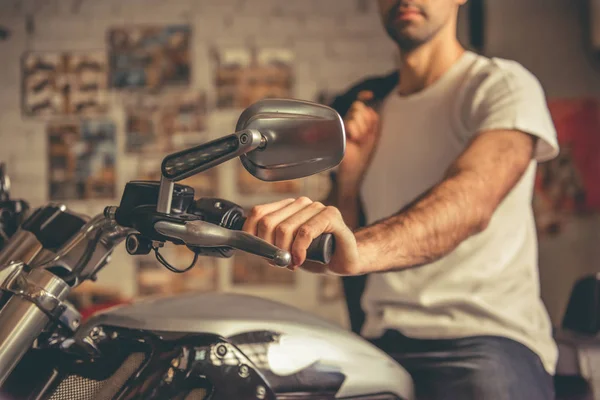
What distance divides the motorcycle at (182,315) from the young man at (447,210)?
0.36 feet

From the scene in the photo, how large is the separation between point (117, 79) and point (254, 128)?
3.08 metres

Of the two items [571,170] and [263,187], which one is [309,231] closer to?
[571,170]

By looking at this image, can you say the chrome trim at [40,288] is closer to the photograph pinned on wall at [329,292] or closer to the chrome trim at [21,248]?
the chrome trim at [21,248]

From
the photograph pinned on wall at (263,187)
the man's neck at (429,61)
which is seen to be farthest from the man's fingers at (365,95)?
the photograph pinned on wall at (263,187)

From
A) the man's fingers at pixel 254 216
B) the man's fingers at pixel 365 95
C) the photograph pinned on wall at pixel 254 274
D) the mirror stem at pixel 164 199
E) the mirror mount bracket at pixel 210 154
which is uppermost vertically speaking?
the mirror mount bracket at pixel 210 154

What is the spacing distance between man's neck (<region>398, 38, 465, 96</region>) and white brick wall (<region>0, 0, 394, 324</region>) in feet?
6.47

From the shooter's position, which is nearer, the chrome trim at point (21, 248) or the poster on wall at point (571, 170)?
the chrome trim at point (21, 248)

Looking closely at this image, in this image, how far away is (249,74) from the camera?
3416 mm

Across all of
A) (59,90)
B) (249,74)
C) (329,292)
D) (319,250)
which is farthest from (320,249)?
(59,90)

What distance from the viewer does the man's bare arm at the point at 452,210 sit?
81 cm

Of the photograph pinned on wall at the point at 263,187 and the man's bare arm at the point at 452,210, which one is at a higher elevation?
the man's bare arm at the point at 452,210

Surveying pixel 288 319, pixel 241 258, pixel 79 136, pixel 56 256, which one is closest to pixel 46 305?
pixel 56 256

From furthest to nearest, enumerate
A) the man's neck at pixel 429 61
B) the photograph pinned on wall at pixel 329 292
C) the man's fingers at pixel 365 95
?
1. the photograph pinned on wall at pixel 329 292
2. the man's fingers at pixel 365 95
3. the man's neck at pixel 429 61

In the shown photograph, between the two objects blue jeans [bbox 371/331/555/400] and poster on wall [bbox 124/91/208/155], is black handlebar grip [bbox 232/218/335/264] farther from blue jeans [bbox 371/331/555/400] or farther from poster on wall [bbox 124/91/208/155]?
poster on wall [bbox 124/91/208/155]
